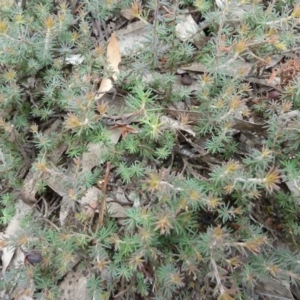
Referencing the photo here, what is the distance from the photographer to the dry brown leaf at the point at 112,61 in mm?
2480

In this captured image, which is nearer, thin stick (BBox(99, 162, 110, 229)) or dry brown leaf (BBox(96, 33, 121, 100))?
thin stick (BBox(99, 162, 110, 229))

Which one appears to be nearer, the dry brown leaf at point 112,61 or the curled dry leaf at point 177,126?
the curled dry leaf at point 177,126

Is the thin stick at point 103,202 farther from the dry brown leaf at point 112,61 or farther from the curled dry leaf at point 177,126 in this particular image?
the dry brown leaf at point 112,61

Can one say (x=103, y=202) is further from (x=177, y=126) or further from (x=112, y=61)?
(x=112, y=61)

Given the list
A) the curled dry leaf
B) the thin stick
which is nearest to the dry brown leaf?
the curled dry leaf

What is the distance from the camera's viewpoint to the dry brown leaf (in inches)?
97.7

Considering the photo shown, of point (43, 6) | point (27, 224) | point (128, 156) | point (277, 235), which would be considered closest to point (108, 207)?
point (128, 156)

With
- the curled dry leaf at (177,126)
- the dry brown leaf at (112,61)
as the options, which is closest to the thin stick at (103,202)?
the curled dry leaf at (177,126)

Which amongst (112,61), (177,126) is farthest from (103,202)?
(112,61)

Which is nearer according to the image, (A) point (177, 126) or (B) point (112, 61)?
(A) point (177, 126)

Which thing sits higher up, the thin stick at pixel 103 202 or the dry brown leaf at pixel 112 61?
the dry brown leaf at pixel 112 61

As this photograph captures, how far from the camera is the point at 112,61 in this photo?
2.53m

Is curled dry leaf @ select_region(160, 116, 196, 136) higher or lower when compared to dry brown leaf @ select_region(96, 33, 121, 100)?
lower

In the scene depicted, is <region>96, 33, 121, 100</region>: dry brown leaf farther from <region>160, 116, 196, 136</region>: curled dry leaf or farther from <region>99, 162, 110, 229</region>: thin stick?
<region>99, 162, 110, 229</region>: thin stick
